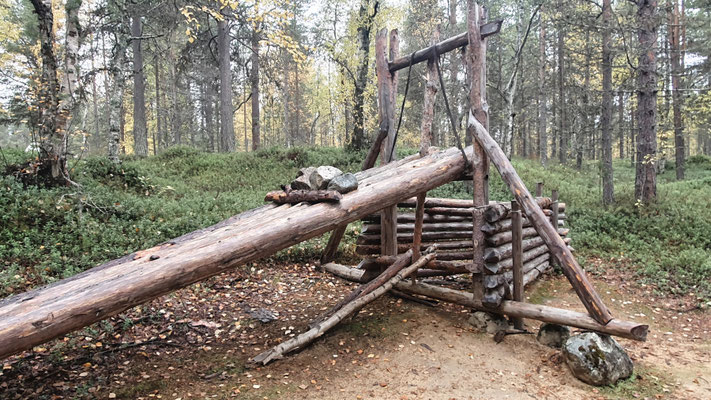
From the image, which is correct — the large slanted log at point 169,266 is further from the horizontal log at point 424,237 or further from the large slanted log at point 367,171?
the horizontal log at point 424,237

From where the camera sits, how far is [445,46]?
5453mm

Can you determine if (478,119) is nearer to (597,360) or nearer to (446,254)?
(446,254)

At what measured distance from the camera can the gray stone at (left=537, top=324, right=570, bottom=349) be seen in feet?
15.4

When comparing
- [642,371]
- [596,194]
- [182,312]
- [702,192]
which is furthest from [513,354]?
[702,192]

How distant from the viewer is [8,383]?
359 centimetres

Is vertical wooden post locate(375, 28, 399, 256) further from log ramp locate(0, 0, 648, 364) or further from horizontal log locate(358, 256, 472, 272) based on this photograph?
horizontal log locate(358, 256, 472, 272)

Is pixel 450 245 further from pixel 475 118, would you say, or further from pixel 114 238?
pixel 114 238

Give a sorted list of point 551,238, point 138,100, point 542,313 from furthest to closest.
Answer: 1. point 138,100
2. point 542,313
3. point 551,238

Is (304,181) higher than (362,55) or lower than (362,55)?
lower

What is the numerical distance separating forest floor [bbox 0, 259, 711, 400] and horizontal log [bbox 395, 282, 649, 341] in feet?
0.94

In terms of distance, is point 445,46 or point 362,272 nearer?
point 445,46

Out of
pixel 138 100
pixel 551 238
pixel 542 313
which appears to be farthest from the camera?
pixel 138 100

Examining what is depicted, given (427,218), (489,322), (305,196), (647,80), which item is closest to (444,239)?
(427,218)

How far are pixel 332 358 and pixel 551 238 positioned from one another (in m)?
2.95
